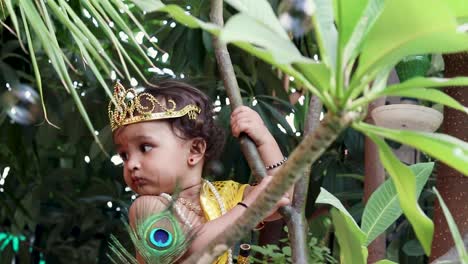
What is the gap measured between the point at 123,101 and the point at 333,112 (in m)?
0.73

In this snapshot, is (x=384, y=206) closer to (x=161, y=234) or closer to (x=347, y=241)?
(x=347, y=241)

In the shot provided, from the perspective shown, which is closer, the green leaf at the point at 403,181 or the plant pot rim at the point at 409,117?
the green leaf at the point at 403,181

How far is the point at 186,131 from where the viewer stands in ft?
3.69

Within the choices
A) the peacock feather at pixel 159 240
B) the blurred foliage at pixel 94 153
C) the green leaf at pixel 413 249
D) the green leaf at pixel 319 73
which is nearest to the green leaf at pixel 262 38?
the green leaf at pixel 319 73

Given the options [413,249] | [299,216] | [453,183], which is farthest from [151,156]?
[413,249]

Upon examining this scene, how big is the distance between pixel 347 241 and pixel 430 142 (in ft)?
0.86

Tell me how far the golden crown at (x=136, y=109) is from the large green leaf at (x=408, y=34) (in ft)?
2.28

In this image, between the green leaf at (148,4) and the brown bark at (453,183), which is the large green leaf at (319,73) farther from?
the brown bark at (453,183)

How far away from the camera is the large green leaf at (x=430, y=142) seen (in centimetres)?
42

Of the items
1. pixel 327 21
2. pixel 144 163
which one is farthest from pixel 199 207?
pixel 327 21

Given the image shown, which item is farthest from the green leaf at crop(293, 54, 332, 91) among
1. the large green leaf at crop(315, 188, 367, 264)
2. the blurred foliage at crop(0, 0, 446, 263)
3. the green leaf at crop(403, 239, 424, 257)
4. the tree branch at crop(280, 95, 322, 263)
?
the green leaf at crop(403, 239, 424, 257)

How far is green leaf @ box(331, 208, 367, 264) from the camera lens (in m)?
0.66

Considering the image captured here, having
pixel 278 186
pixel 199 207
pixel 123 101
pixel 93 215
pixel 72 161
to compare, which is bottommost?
pixel 278 186

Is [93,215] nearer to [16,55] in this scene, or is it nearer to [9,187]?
[9,187]
